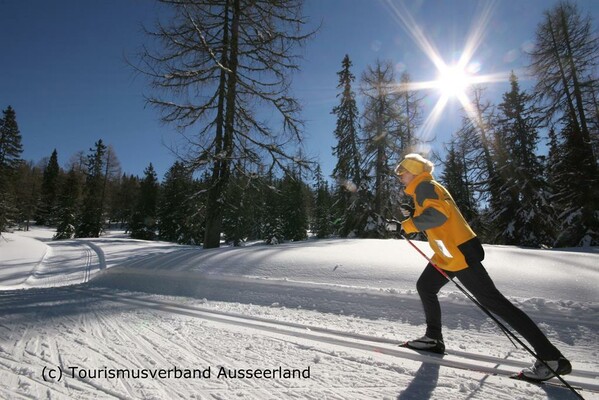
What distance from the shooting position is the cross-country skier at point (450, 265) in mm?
2377

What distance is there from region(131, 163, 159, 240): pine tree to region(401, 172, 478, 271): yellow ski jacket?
4040 centimetres

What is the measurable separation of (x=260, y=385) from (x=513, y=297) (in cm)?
368

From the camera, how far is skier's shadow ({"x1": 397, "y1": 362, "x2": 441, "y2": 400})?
6.92 feet

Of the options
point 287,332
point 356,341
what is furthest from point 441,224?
point 287,332

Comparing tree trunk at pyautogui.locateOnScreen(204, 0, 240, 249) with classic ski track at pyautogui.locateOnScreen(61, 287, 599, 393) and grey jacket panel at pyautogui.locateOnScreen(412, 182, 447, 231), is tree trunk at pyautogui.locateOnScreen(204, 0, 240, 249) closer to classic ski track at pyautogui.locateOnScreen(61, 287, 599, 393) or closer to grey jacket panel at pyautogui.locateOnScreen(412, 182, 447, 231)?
classic ski track at pyautogui.locateOnScreen(61, 287, 599, 393)

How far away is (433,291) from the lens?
3096mm

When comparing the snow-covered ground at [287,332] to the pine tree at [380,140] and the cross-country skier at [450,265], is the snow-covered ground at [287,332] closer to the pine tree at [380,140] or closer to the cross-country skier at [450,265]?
the cross-country skier at [450,265]

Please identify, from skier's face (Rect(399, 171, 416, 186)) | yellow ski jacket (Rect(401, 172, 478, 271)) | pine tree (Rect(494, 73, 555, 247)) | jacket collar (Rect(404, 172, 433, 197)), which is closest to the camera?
yellow ski jacket (Rect(401, 172, 478, 271))

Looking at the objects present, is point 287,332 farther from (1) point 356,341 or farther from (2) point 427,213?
(2) point 427,213

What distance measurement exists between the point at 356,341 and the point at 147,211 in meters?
42.4

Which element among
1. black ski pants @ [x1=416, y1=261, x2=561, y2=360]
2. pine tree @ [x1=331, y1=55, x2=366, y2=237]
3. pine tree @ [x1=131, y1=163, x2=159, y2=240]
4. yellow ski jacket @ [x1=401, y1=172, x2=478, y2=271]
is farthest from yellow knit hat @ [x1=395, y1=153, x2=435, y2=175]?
pine tree @ [x1=131, y1=163, x2=159, y2=240]

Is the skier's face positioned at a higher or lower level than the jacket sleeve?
higher

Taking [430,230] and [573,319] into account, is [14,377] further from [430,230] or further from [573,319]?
[573,319]

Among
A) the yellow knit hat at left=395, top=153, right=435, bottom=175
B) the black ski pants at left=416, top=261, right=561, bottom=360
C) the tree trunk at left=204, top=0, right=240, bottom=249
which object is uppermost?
the tree trunk at left=204, top=0, right=240, bottom=249
